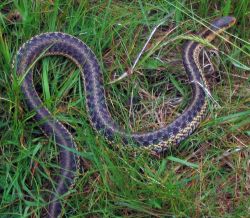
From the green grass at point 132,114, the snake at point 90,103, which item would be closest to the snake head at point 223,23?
the snake at point 90,103

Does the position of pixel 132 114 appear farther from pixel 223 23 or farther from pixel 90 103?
pixel 223 23

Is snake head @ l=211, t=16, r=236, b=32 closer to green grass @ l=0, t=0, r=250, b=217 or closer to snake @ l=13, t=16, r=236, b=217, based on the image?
snake @ l=13, t=16, r=236, b=217

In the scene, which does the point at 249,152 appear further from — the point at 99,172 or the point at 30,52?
the point at 30,52

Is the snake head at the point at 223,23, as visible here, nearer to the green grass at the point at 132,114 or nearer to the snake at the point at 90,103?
the snake at the point at 90,103

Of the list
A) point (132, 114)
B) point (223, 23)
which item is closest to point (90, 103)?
point (132, 114)

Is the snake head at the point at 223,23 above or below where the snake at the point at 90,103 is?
above

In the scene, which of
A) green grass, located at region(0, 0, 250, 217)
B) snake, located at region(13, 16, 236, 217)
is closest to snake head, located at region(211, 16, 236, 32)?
snake, located at region(13, 16, 236, 217)
